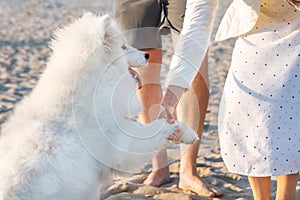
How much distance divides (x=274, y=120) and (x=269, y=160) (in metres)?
0.23

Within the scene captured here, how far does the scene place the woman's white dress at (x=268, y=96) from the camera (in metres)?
3.46

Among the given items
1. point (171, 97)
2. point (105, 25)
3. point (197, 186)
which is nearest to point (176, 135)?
point (171, 97)

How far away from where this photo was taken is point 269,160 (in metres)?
3.51

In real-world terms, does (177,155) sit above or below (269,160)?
below

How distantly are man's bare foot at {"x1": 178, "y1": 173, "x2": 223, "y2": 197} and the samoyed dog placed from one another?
108cm

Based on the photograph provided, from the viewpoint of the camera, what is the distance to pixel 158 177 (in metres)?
4.92

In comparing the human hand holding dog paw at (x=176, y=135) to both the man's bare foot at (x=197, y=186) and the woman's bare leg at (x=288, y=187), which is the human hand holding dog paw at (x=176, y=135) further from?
the man's bare foot at (x=197, y=186)

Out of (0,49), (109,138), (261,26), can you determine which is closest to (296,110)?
(261,26)

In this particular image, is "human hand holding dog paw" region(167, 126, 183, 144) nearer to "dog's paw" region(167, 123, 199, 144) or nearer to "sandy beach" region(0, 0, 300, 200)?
"dog's paw" region(167, 123, 199, 144)

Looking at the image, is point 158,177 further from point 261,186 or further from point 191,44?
point 191,44

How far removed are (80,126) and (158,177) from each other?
1538mm

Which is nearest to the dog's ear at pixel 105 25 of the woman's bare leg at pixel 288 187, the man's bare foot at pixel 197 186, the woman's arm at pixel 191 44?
the woman's arm at pixel 191 44

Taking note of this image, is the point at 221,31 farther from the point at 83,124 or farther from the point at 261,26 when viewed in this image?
the point at 83,124

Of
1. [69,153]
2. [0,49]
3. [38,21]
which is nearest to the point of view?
[69,153]
